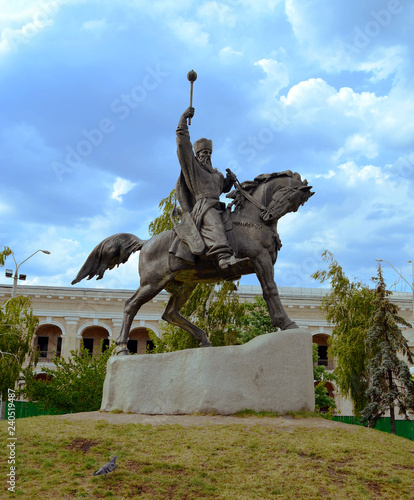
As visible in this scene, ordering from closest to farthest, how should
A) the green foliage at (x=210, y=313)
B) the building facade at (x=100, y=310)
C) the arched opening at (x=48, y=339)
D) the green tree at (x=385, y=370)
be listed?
the green tree at (x=385, y=370)
the green foliage at (x=210, y=313)
the building facade at (x=100, y=310)
the arched opening at (x=48, y=339)

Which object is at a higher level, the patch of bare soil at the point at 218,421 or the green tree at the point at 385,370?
the green tree at the point at 385,370

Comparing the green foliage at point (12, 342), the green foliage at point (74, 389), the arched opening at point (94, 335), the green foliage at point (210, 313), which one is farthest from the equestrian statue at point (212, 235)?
the arched opening at point (94, 335)

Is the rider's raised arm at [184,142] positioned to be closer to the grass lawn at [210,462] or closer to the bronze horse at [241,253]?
the bronze horse at [241,253]

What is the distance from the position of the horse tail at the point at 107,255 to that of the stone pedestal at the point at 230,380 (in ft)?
7.30

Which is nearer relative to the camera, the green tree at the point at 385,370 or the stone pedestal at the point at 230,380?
the stone pedestal at the point at 230,380

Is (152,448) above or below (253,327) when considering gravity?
below

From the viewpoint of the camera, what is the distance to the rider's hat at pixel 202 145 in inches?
384

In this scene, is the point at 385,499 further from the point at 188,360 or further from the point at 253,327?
the point at 253,327

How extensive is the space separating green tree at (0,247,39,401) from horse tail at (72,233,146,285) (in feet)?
42.8

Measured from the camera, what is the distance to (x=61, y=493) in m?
5.41

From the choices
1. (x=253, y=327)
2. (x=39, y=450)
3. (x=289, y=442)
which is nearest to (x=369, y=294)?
(x=253, y=327)

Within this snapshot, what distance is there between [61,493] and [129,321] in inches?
174

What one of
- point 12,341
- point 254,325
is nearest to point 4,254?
point 12,341

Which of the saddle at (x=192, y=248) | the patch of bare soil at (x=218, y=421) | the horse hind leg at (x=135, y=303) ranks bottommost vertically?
the patch of bare soil at (x=218, y=421)
